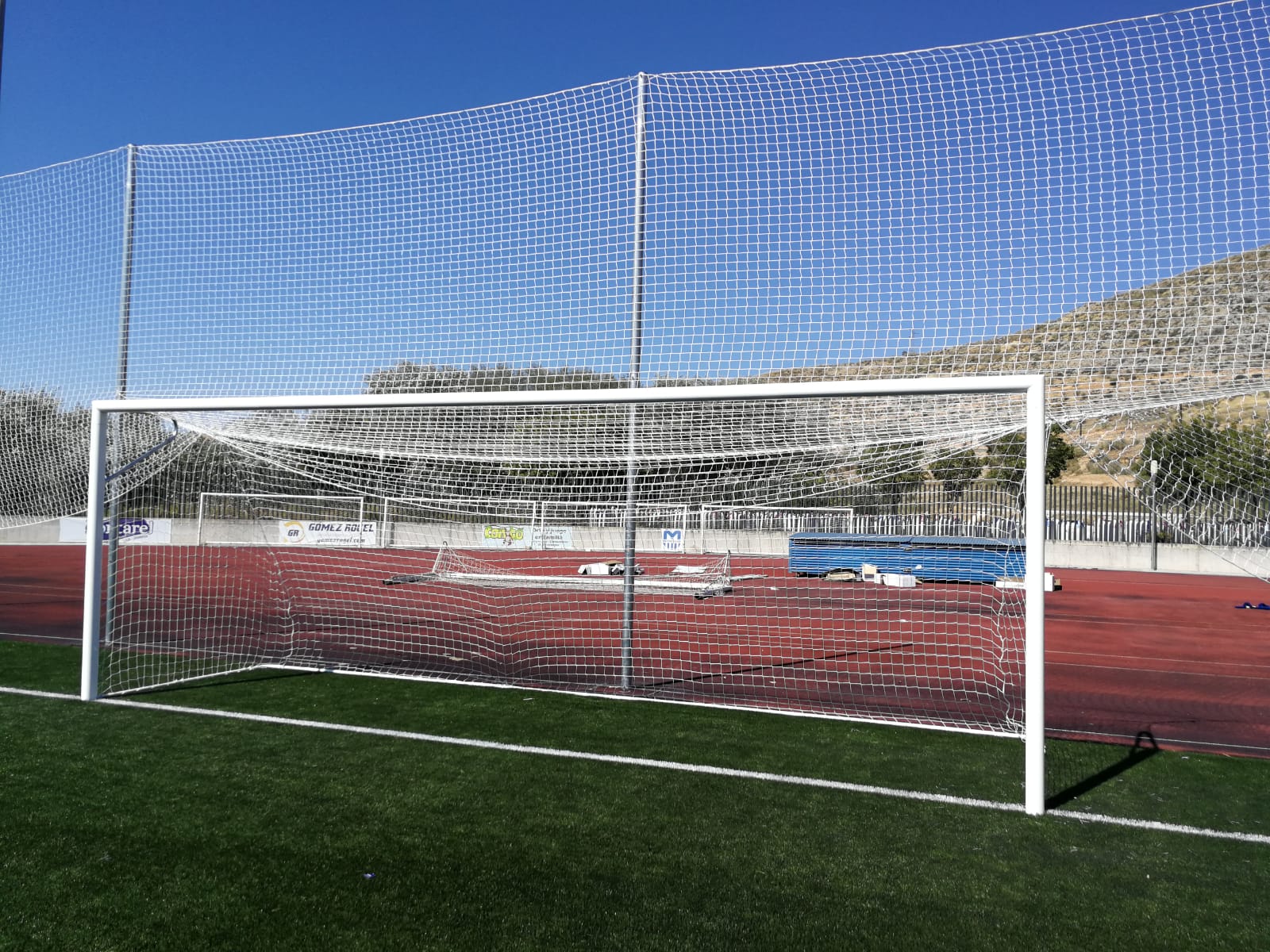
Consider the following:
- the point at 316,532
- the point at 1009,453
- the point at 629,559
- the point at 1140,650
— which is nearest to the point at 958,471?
the point at 1009,453

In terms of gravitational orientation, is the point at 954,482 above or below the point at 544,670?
above

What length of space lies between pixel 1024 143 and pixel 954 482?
4750 mm

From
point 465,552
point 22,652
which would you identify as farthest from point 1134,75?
point 465,552

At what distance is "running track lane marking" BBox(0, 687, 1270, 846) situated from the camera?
4586mm

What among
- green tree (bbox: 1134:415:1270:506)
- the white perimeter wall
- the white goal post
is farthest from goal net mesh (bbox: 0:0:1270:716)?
the white goal post

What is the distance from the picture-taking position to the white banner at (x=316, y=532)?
77.0ft

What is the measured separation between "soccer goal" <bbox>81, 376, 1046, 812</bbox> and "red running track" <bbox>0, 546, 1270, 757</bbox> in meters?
0.74

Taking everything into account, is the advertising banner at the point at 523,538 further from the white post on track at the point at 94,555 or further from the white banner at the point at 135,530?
the white banner at the point at 135,530

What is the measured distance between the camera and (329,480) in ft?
27.4

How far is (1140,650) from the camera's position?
37.9 ft

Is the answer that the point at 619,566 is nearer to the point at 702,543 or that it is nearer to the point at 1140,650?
the point at 702,543

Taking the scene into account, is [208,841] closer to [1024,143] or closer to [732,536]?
[1024,143]

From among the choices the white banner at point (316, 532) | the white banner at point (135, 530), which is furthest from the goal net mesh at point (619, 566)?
the white banner at point (316, 532)

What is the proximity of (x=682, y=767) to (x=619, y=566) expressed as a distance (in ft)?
27.9
